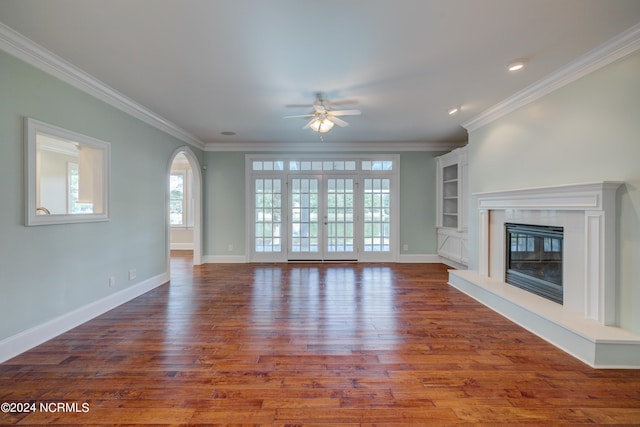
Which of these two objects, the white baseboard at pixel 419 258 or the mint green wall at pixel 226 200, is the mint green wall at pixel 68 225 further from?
the white baseboard at pixel 419 258

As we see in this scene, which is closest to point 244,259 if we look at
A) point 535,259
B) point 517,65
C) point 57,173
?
point 57,173

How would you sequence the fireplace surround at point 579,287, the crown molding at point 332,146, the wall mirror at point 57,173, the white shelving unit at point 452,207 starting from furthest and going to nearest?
the crown molding at point 332,146, the white shelving unit at point 452,207, the wall mirror at point 57,173, the fireplace surround at point 579,287

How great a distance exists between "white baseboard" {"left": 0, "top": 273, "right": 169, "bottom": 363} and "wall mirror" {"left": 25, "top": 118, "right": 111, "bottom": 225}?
97 cm

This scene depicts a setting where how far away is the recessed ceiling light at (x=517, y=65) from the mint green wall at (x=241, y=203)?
3.50 metres

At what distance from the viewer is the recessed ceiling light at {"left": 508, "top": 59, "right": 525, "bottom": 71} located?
267cm

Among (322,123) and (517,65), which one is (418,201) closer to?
(322,123)

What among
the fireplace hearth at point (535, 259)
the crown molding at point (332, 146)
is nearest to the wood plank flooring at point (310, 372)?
the fireplace hearth at point (535, 259)

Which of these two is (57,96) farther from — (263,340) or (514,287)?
(514,287)

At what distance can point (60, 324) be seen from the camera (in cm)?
277

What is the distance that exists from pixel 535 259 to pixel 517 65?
2.24m

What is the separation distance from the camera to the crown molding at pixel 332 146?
20.4 feet

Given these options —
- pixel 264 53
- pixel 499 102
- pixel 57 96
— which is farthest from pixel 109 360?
pixel 499 102

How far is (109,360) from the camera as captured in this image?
2.31m

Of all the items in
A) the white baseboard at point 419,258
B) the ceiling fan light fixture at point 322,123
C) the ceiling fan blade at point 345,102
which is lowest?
the white baseboard at point 419,258
